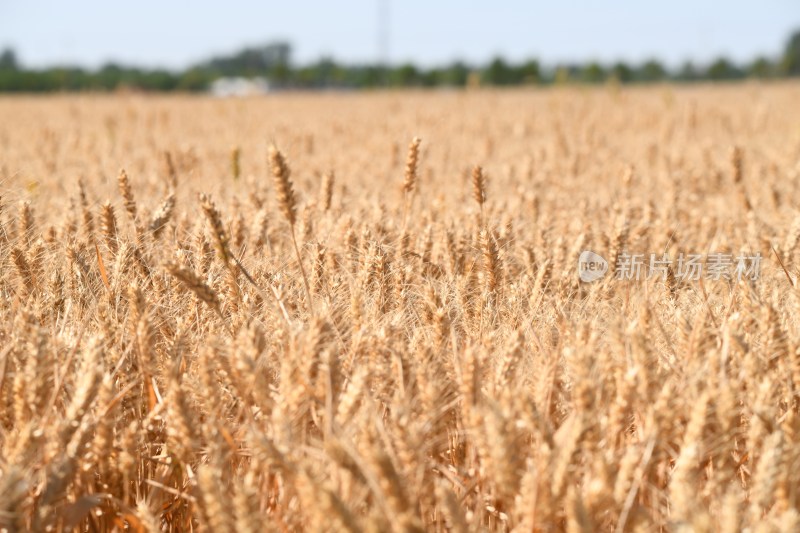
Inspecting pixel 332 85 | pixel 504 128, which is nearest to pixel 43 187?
pixel 504 128

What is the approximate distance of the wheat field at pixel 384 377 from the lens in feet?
3.61

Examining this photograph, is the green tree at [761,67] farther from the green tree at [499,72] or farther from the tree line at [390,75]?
the green tree at [499,72]

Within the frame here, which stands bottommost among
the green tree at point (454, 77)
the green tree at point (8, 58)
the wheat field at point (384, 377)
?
the wheat field at point (384, 377)

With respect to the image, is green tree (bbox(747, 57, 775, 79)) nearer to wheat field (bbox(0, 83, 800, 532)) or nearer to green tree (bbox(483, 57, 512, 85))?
green tree (bbox(483, 57, 512, 85))

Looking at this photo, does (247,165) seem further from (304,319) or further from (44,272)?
(304,319)

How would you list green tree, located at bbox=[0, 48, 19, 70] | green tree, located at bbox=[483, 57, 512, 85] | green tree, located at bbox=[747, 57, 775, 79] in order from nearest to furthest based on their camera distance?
green tree, located at bbox=[747, 57, 775, 79] → green tree, located at bbox=[483, 57, 512, 85] → green tree, located at bbox=[0, 48, 19, 70]

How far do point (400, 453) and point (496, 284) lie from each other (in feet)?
3.64

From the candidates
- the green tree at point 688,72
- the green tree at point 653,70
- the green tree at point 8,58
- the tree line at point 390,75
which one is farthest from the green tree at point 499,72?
the green tree at point 8,58

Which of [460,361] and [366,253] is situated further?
[366,253]

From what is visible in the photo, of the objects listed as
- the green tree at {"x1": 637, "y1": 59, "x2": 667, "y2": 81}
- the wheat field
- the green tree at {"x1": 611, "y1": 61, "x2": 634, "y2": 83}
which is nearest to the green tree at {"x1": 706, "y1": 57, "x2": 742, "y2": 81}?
the green tree at {"x1": 637, "y1": 59, "x2": 667, "y2": 81}

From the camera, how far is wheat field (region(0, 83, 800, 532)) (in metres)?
1.10

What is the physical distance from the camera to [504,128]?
328 inches

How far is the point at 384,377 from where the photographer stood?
1532 mm

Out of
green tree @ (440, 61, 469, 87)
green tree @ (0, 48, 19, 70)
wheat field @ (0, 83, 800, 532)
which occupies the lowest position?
wheat field @ (0, 83, 800, 532)
